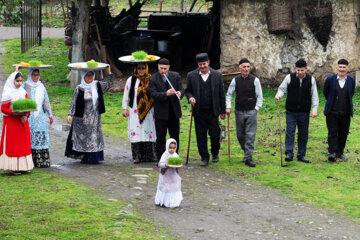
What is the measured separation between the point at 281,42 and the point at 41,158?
9500 millimetres

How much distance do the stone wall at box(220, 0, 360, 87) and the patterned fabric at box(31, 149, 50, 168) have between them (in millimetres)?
8973

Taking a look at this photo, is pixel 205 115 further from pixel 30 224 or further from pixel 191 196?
pixel 30 224

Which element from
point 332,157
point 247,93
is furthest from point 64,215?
point 332,157

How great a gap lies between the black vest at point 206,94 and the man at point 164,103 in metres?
0.34

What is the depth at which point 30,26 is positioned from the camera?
90.5 feet

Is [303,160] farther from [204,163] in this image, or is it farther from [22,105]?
[22,105]

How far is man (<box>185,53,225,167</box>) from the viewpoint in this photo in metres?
10.3

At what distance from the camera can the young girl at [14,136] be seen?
959 cm

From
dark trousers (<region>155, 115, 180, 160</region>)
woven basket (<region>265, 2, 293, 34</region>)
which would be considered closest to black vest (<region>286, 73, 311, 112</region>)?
dark trousers (<region>155, 115, 180, 160</region>)

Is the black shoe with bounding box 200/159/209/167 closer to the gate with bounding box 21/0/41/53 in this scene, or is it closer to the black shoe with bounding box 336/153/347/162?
the black shoe with bounding box 336/153/347/162

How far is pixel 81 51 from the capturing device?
19047 mm

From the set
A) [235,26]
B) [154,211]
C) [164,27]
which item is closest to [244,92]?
[154,211]

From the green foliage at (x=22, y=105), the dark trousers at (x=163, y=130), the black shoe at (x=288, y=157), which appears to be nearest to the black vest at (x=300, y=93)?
the black shoe at (x=288, y=157)

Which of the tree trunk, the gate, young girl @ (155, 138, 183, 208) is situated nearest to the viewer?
young girl @ (155, 138, 183, 208)
